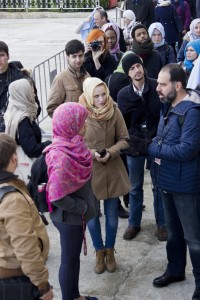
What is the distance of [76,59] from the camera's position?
5723 millimetres

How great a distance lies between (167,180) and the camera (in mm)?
4047

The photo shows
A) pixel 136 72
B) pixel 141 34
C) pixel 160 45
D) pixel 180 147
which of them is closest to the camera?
pixel 180 147

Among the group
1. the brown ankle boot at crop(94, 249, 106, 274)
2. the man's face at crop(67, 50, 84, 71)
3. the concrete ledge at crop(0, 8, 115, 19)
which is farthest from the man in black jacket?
the concrete ledge at crop(0, 8, 115, 19)

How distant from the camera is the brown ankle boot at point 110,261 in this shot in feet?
15.5

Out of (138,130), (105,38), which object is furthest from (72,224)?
(105,38)

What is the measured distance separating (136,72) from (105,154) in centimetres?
88

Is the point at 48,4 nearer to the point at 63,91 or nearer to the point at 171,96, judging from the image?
the point at 63,91

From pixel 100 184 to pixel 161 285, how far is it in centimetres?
96

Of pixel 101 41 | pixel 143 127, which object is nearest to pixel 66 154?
pixel 143 127

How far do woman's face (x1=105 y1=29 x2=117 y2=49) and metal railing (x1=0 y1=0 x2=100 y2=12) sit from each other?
1596cm

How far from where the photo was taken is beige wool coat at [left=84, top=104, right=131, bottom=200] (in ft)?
15.1

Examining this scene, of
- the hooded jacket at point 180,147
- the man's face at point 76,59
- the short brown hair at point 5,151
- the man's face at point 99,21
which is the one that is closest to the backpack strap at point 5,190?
the short brown hair at point 5,151

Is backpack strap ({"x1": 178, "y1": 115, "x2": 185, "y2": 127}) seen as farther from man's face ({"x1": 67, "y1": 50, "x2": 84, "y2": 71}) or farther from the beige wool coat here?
man's face ({"x1": 67, "y1": 50, "x2": 84, "y2": 71})

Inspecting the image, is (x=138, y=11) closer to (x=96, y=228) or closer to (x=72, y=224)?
(x=96, y=228)
